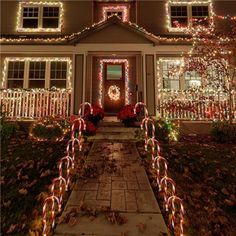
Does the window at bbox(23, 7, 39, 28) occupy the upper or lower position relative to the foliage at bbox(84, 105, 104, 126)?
upper

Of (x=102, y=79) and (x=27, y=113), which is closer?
(x=27, y=113)

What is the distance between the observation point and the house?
11477 mm

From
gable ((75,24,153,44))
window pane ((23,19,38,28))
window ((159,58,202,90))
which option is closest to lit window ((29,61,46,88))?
window pane ((23,19,38,28))

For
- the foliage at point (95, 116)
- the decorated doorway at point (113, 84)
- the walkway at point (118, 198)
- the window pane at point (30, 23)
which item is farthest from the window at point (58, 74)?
the walkway at point (118, 198)

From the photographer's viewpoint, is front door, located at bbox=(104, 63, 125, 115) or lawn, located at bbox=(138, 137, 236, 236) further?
front door, located at bbox=(104, 63, 125, 115)

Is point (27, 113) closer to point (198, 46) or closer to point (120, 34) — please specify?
point (120, 34)

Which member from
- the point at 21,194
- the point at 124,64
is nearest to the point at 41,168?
the point at 21,194

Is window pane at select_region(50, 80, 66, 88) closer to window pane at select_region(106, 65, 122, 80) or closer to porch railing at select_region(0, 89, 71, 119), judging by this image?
porch railing at select_region(0, 89, 71, 119)

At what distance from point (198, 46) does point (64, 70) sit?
670cm

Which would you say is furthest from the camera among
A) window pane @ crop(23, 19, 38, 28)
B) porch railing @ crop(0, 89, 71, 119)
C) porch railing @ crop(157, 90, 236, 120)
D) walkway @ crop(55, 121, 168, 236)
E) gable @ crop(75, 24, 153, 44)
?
window pane @ crop(23, 19, 38, 28)

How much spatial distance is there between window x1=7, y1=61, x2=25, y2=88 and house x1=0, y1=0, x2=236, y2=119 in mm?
48

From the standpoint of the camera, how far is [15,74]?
12781mm

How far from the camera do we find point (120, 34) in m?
11.8

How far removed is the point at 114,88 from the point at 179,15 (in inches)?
214
